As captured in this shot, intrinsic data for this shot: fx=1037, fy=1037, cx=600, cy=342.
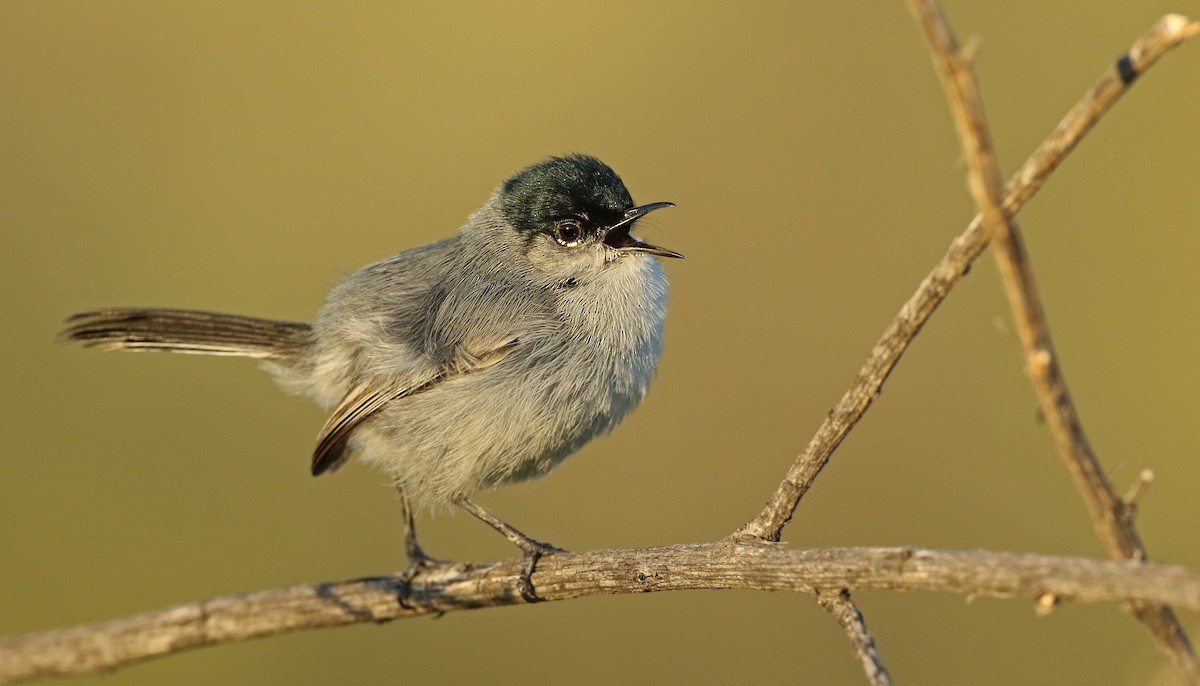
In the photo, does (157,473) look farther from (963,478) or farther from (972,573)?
(972,573)

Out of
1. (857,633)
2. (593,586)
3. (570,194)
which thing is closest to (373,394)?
(570,194)

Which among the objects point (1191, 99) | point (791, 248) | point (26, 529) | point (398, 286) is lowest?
point (26, 529)

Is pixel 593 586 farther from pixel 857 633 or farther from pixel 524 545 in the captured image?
pixel 857 633

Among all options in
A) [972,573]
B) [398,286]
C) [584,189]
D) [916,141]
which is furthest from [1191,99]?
[972,573]

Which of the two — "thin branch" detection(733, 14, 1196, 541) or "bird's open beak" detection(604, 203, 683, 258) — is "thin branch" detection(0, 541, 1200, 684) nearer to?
"thin branch" detection(733, 14, 1196, 541)

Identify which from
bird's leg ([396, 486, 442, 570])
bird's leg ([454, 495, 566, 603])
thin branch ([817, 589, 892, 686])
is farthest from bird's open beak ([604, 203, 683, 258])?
thin branch ([817, 589, 892, 686])
